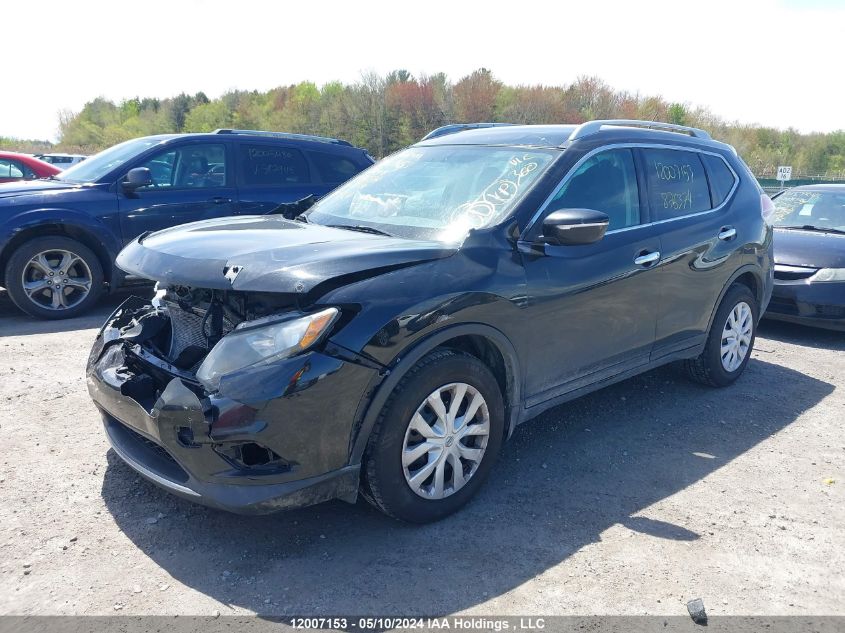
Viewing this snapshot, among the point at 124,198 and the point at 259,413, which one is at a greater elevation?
the point at 124,198

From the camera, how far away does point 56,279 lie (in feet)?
22.6

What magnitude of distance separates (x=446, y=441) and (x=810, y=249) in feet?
19.1

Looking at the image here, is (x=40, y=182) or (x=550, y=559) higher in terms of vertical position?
(x=40, y=182)

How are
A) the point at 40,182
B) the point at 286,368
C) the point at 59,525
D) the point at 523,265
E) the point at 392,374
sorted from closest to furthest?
the point at 286,368 < the point at 392,374 < the point at 59,525 < the point at 523,265 < the point at 40,182

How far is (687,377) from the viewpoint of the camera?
554cm

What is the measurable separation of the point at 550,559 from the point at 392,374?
1099 mm

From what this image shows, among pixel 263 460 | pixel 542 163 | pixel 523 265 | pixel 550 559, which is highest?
pixel 542 163

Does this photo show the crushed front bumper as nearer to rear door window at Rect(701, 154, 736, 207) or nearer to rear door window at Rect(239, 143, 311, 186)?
rear door window at Rect(701, 154, 736, 207)

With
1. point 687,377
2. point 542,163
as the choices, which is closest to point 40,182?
point 542,163

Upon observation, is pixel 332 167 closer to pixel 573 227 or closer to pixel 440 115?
pixel 573 227

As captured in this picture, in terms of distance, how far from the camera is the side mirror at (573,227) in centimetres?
352

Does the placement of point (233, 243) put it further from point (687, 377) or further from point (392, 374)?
point (687, 377)

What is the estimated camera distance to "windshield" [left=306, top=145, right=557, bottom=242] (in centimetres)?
371

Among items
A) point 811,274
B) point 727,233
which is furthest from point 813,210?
point 727,233
